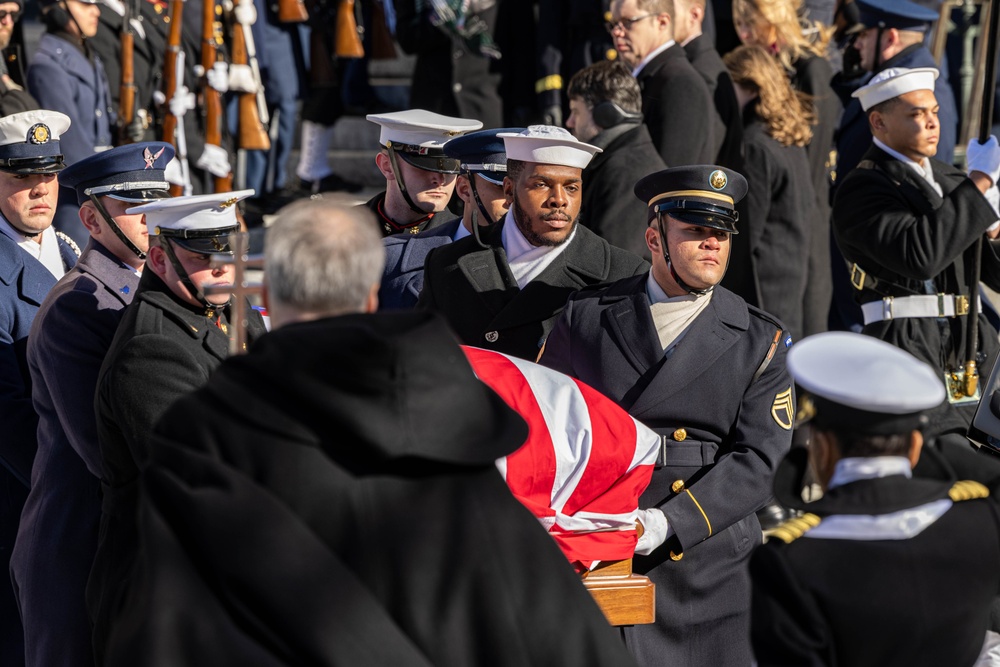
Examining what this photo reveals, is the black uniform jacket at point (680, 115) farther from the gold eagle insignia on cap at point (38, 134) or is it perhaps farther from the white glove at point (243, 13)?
the white glove at point (243, 13)

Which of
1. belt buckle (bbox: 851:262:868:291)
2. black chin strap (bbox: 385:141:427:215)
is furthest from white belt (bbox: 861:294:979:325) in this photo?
black chin strap (bbox: 385:141:427:215)

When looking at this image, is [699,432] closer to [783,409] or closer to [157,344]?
[783,409]

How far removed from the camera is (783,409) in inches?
163

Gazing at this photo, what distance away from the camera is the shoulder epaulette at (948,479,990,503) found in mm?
2871

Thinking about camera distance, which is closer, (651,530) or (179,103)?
(651,530)

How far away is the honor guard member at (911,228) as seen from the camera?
547cm

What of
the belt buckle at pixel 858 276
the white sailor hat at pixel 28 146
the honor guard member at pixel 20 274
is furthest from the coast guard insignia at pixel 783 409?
the white sailor hat at pixel 28 146

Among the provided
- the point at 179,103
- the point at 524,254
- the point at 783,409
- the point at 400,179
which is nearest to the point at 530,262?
the point at 524,254

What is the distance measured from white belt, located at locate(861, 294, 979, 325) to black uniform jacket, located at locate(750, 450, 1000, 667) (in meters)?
2.92

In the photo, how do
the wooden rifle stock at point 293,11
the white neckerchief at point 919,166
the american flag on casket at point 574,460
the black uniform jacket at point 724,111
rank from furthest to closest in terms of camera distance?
the wooden rifle stock at point 293,11, the black uniform jacket at point 724,111, the white neckerchief at point 919,166, the american flag on casket at point 574,460

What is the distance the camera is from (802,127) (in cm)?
700

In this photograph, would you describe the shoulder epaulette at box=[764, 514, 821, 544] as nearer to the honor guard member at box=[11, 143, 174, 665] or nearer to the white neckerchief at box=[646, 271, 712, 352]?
the white neckerchief at box=[646, 271, 712, 352]

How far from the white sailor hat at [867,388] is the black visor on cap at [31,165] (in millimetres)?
3393

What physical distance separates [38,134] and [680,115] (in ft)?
8.59
